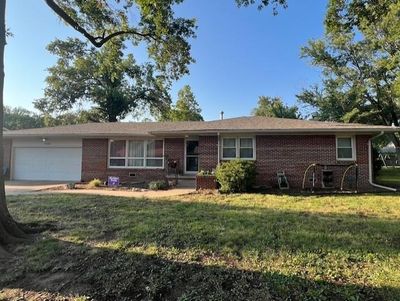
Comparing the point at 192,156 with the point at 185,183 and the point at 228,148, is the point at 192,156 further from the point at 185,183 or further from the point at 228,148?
the point at 228,148

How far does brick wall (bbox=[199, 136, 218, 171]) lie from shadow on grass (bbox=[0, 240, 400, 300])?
31.8ft

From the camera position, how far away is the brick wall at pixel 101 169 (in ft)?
56.3

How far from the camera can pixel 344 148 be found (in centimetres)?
1402

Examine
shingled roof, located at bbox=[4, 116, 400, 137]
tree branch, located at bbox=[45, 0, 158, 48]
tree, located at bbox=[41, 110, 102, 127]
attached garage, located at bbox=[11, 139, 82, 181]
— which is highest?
tree, located at bbox=[41, 110, 102, 127]

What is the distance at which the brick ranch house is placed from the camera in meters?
13.8

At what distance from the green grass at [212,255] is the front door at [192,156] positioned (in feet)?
27.4

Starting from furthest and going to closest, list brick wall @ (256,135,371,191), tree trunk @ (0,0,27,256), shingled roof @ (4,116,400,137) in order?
brick wall @ (256,135,371,191) → shingled roof @ (4,116,400,137) → tree trunk @ (0,0,27,256)

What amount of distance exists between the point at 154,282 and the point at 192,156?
42.0 feet

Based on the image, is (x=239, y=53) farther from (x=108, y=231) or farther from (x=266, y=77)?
(x=108, y=231)

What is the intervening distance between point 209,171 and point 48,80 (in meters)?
25.1

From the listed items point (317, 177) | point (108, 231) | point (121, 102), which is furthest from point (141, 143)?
point (121, 102)

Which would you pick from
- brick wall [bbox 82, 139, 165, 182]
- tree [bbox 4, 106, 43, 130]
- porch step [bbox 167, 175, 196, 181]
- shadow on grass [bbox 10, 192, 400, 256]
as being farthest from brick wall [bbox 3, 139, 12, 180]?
tree [bbox 4, 106, 43, 130]

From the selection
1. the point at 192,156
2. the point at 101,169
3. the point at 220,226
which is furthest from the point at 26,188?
the point at 220,226

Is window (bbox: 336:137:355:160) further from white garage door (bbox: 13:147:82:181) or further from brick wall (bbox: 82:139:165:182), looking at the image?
white garage door (bbox: 13:147:82:181)
